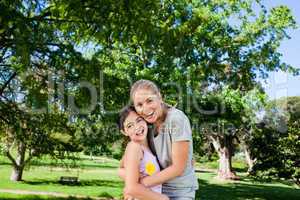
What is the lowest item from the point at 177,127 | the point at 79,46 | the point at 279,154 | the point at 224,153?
the point at 224,153

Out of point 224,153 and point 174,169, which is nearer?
point 174,169

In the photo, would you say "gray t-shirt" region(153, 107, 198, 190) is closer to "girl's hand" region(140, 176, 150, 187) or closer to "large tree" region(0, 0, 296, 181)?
"girl's hand" region(140, 176, 150, 187)

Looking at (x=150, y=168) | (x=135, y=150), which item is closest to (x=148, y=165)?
(x=150, y=168)

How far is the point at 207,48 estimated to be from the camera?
25406mm

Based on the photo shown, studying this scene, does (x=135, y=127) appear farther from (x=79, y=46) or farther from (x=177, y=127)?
(x=79, y=46)

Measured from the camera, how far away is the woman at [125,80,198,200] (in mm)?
3264

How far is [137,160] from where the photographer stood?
10.6 feet

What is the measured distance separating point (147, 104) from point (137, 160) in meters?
0.40

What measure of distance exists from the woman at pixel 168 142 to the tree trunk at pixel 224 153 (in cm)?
3952

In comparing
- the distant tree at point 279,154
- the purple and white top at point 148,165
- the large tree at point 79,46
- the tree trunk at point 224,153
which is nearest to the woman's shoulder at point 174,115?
the purple and white top at point 148,165

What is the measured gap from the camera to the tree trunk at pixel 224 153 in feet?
141

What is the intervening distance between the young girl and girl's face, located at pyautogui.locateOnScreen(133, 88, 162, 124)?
0.06 metres

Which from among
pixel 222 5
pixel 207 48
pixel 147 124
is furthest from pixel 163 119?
pixel 222 5

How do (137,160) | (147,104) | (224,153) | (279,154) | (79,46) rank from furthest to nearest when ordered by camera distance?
(224,153) < (279,154) < (79,46) < (147,104) < (137,160)
